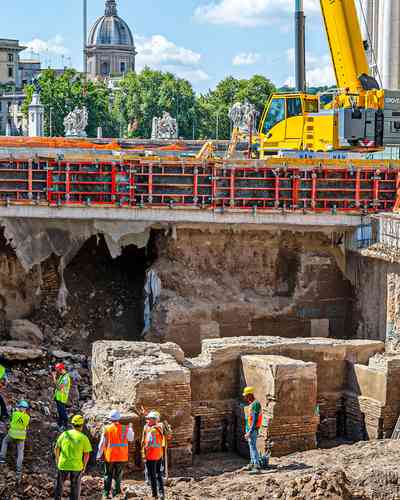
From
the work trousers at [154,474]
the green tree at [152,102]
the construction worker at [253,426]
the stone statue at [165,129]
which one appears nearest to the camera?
the work trousers at [154,474]

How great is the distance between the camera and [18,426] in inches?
584

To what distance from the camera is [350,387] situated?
720 inches

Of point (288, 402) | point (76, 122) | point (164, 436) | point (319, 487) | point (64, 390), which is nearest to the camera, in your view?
point (319, 487)

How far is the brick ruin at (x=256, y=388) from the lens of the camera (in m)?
15.9

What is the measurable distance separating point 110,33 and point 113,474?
129m

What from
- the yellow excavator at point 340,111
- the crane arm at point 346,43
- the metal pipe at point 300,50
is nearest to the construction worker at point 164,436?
the yellow excavator at point 340,111

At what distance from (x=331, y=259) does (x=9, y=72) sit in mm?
90273

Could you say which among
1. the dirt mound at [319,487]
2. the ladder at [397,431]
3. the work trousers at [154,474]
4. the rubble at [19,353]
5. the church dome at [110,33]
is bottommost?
the ladder at [397,431]

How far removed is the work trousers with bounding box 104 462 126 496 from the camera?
13.9 m

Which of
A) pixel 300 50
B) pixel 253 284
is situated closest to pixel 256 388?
pixel 253 284

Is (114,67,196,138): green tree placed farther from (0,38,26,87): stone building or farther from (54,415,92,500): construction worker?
(54,415,92,500): construction worker

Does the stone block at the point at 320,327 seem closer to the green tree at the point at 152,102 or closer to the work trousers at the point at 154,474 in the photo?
the work trousers at the point at 154,474

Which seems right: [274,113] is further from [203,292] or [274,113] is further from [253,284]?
[203,292]

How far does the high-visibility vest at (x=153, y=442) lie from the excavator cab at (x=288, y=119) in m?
13.3
